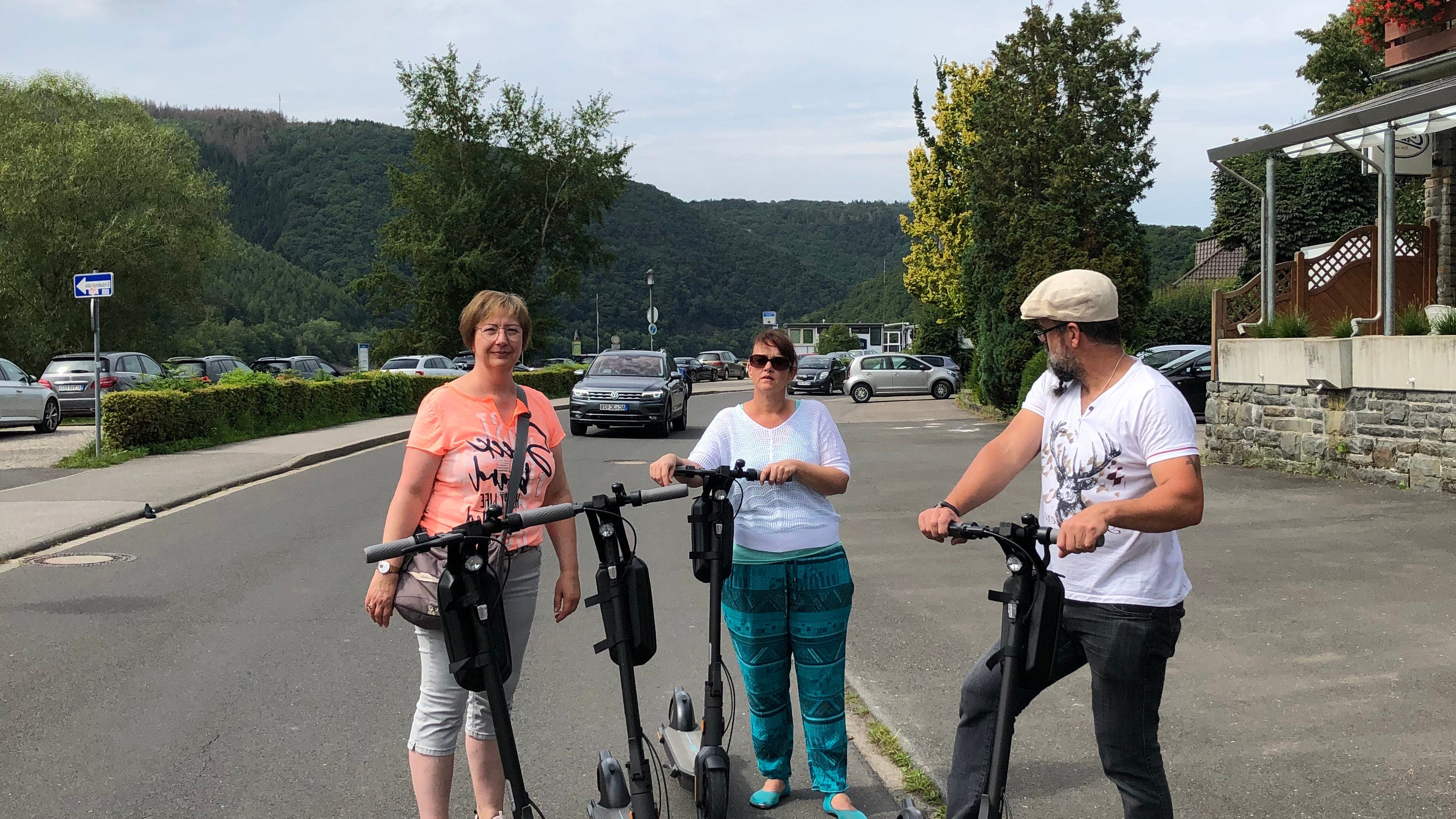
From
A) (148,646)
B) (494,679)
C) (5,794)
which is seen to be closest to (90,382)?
(148,646)

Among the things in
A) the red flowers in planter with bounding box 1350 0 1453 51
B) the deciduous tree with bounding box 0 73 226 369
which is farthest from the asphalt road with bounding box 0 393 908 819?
the deciduous tree with bounding box 0 73 226 369

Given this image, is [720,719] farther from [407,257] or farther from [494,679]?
[407,257]

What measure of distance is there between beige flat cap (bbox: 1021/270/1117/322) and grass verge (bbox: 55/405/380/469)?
Result: 16.1 metres

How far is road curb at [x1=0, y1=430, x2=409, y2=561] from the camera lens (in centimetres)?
1031

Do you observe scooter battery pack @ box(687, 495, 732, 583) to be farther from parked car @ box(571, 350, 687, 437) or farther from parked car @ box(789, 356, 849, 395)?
parked car @ box(789, 356, 849, 395)

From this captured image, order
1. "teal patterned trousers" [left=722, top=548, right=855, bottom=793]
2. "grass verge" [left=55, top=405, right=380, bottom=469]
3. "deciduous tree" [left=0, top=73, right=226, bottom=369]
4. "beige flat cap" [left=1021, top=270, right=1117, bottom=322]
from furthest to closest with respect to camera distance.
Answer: "deciduous tree" [left=0, top=73, right=226, bottom=369] → "grass verge" [left=55, top=405, right=380, bottom=469] → "teal patterned trousers" [left=722, top=548, right=855, bottom=793] → "beige flat cap" [left=1021, top=270, right=1117, bottom=322]

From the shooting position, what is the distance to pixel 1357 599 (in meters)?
7.54

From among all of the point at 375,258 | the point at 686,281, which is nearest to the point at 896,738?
the point at 375,258

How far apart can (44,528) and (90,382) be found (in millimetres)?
18447

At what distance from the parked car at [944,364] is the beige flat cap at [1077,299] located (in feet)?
131

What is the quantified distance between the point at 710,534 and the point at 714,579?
0.14m

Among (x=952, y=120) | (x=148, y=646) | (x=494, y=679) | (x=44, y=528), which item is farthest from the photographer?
(x=952, y=120)

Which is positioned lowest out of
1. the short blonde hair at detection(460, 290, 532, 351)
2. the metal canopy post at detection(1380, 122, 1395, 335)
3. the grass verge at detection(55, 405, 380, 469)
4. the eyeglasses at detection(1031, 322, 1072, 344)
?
the grass verge at detection(55, 405, 380, 469)

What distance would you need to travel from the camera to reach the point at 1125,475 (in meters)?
3.30
